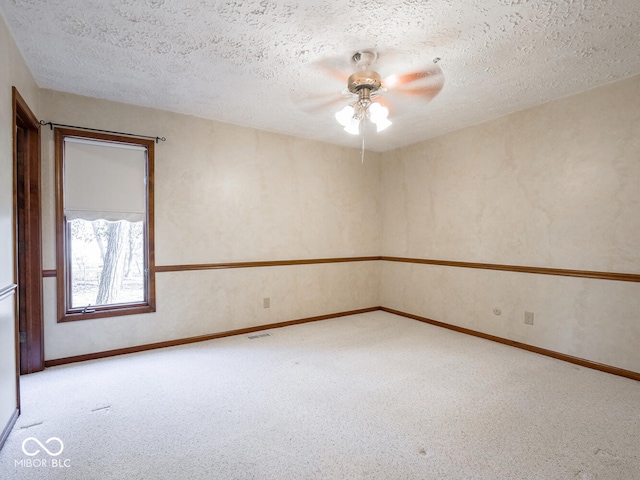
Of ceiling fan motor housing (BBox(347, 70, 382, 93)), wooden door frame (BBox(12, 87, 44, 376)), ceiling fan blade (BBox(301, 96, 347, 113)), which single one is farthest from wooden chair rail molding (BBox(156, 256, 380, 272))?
ceiling fan motor housing (BBox(347, 70, 382, 93))

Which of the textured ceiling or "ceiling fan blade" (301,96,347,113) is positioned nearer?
the textured ceiling

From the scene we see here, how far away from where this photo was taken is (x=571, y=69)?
2.62 meters

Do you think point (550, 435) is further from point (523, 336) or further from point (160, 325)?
point (160, 325)

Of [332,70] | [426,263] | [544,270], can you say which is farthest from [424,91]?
[426,263]

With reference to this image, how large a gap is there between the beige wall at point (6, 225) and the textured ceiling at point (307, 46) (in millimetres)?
222

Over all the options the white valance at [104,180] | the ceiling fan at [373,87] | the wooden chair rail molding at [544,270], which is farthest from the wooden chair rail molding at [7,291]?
the wooden chair rail molding at [544,270]

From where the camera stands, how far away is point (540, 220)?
3371 millimetres

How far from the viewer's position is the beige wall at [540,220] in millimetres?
2844

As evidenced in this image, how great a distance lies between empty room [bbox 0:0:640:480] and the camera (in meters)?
1.94

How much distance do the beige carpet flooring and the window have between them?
1.95ft

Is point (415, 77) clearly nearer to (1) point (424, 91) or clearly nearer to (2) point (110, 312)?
(1) point (424, 91)

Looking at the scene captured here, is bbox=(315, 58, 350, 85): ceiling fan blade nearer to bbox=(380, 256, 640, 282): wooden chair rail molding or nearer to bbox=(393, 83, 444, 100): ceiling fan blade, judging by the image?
bbox=(393, 83, 444, 100): ceiling fan blade

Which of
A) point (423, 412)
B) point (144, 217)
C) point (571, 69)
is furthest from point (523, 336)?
point (144, 217)

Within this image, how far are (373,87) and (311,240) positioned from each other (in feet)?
8.13
